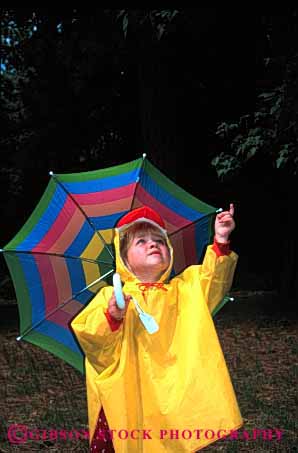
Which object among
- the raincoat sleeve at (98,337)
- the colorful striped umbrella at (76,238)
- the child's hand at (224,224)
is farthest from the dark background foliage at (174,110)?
the raincoat sleeve at (98,337)

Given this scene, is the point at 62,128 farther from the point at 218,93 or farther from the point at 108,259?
the point at 108,259

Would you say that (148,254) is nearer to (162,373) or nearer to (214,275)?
(214,275)

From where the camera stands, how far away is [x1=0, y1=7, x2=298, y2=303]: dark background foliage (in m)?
7.46

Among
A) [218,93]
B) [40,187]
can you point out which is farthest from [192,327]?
[40,187]

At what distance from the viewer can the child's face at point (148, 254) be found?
3.20 m

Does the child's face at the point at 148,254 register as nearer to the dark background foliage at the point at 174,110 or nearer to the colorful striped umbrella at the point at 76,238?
the colorful striped umbrella at the point at 76,238

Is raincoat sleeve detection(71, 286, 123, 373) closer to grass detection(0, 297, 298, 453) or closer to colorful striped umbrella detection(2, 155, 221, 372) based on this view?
colorful striped umbrella detection(2, 155, 221, 372)

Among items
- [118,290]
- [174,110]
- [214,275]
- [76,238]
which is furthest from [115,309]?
[174,110]

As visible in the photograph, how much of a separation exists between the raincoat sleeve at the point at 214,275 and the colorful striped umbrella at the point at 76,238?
1.14 feet

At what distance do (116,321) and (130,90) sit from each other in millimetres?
8961

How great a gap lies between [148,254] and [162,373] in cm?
53

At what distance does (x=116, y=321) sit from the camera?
297 cm

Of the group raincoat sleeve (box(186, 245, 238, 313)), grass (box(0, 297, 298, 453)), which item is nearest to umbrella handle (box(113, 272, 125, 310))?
raincoat sleeve (box(186, 245, 238, 313))

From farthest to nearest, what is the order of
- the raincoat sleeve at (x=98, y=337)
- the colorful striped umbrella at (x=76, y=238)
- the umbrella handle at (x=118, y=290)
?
the colorful striped umbrella at (x=76, y=238)
the raincoat sleeve at (x=98, y=337)
the umbrella handle at (x=118, y=290)
